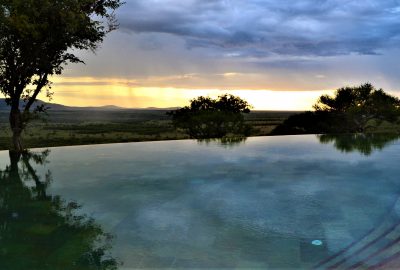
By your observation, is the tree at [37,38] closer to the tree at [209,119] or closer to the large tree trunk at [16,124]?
the large tree trunk at [16,124]

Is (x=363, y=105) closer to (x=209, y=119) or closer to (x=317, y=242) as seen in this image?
(x=209, y=119)

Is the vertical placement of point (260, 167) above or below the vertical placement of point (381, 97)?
below

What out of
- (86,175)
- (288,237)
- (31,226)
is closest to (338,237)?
(288,237)

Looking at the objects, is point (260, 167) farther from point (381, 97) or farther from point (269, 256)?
point (381, 97)

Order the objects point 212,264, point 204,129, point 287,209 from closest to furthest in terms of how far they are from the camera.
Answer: point 212,264, point 287,209, point 204,129

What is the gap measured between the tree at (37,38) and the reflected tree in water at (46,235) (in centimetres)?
923

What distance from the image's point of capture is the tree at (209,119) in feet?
135

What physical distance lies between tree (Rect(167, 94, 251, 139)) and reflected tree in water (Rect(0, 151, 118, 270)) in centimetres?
3034

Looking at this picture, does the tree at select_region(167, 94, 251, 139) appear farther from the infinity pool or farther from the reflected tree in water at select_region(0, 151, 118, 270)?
the reflected tree in water at select_region(0, 151, 118, 270)

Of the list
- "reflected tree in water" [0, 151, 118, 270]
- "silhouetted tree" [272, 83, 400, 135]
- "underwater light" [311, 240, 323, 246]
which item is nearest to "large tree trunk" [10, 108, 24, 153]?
"reflected tree in water" [0, 151, 118, 270]

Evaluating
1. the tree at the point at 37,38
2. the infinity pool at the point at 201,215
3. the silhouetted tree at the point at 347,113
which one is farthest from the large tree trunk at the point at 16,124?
the silhouetted tree at the point at 347,113

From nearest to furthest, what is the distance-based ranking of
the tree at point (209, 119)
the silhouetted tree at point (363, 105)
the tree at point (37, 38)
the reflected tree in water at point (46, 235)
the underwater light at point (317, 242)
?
the reflected tree in water at point (46, 235) → the underwater light at point (317, 242) → the tree at point (37, 38) → the tree at point (209, 119) → the silhouetted tree at point (363, 105)

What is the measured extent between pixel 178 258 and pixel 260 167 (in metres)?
9.58

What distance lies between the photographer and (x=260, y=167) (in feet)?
49.6
